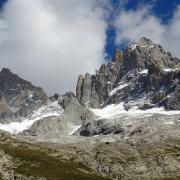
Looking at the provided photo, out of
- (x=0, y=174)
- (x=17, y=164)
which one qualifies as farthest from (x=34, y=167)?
(x=0, y=174)

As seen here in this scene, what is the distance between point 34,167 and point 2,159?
12.5m

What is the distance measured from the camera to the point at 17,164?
196250 mm

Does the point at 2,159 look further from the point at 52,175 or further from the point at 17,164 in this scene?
the point at 52,175

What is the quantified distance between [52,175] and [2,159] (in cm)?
2126

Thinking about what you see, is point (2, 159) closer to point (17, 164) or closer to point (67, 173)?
point (17, 164)

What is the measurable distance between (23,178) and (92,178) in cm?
2917

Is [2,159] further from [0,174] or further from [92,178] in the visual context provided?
[92,178]

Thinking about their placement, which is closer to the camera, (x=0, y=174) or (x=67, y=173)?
(x=0, y=174)

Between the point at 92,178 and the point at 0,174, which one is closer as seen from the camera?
the point at 0,174

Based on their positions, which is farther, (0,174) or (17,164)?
(17,164)

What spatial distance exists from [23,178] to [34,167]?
57.9 feet

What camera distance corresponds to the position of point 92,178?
194 metres

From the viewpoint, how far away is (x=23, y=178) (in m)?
178

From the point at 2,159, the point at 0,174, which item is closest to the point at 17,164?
the point at 2,159
